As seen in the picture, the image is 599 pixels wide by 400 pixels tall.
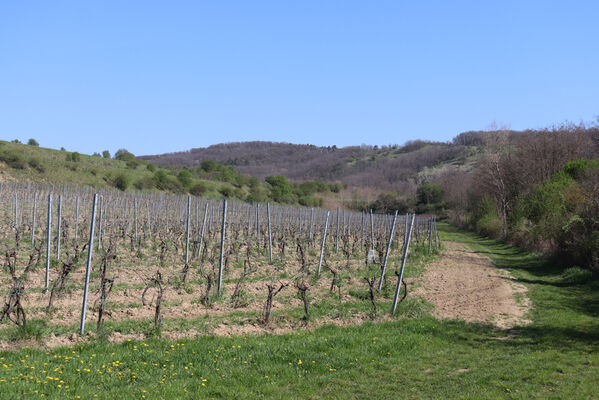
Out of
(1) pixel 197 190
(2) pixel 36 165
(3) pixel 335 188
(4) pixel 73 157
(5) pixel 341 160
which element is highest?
(5) pixel 341 160

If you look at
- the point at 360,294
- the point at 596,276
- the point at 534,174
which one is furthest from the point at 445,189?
the point at 360,294

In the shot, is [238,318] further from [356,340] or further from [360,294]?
[360,294]

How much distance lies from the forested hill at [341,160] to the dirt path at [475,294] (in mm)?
94061

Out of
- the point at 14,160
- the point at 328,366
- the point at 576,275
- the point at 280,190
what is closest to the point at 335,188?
the point at 280,190

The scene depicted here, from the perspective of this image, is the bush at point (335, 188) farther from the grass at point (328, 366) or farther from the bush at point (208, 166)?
the grass at point (328, 366)

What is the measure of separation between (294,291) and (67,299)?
4.96 meters

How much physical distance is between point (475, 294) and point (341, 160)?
14587 cm

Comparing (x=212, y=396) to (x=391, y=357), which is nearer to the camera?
(x=212, y=396)

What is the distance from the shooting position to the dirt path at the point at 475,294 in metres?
10.6

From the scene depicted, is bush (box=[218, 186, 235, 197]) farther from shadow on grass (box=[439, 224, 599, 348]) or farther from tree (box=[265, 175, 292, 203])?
shadow on grass (box=[439, 224, 599, 348])

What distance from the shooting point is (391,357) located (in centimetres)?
730

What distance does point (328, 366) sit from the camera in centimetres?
666

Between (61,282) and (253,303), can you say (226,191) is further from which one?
(61,282)

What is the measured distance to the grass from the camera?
17.6 feet
